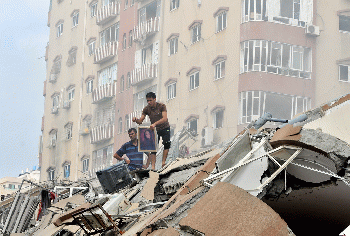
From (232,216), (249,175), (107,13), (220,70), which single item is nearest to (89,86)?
(107,13)

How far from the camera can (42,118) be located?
193ft

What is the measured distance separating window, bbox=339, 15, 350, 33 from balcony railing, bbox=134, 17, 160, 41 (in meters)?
12.2

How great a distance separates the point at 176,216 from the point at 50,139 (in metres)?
50.8

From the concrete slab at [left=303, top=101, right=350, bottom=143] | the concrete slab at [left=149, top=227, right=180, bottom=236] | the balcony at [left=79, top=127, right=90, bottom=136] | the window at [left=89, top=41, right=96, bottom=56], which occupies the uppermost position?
the window at [left=89, top=41, right=96, bottom=56]

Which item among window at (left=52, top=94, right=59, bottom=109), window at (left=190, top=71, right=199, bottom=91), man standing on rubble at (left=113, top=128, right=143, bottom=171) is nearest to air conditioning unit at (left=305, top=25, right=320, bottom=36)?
window at (left=190, top=71, right=199, bottom=91)

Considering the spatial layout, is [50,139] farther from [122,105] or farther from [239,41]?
[239,41]

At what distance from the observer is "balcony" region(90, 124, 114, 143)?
44938 millimetres

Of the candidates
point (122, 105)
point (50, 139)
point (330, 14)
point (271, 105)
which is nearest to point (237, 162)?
point (271, 105)

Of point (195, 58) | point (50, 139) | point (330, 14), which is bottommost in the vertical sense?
point (50, 139)

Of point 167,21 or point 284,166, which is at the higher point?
point 167,21

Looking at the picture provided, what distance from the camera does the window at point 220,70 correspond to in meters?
33.3

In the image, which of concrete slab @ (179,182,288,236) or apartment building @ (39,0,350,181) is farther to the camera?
apartment building @ (39,0,350,181)

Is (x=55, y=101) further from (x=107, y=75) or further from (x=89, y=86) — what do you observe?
(x=107, y=75)

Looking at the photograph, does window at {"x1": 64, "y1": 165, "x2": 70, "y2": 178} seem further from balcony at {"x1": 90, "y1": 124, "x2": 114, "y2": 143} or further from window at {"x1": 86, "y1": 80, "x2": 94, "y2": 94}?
window at {"x1": 86, "y1": 80, "x2": 94, "y2": 94}
